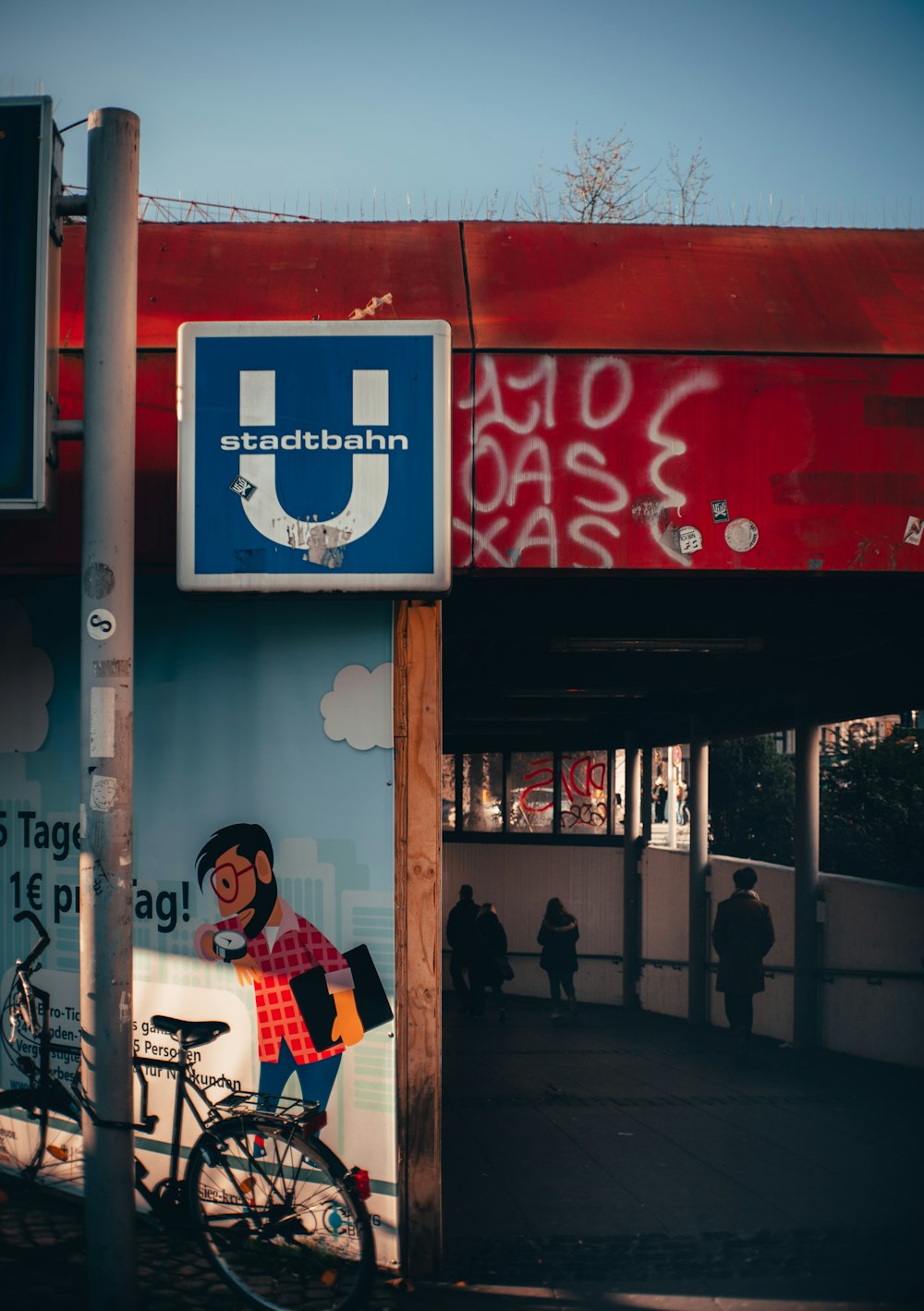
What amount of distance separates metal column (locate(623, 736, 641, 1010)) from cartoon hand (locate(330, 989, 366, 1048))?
11897 millimetres

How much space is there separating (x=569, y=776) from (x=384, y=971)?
13647 millimetres

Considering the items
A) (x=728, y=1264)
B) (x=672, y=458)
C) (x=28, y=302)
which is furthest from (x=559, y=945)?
(x=28, y=302)

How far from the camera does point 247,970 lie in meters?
6.10

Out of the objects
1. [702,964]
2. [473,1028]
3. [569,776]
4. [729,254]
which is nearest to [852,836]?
[569,776]

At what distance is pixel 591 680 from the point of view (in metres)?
12.4

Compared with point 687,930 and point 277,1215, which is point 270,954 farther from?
point 687,930

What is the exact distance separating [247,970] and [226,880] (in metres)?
0.46

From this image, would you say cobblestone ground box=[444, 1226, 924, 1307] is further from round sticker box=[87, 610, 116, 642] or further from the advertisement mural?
round sticker box=[87, 610, 116, 642]

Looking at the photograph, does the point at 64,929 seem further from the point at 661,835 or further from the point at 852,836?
the point at 661,835

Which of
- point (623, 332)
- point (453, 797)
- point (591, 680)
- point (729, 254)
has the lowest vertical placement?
point (453, 797)

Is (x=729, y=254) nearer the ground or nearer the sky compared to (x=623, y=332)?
nearer the sky

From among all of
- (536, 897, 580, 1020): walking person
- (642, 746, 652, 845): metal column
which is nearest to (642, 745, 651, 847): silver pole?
(642, 746, 652, 845): metal column

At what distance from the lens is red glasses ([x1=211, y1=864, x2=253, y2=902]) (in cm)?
617

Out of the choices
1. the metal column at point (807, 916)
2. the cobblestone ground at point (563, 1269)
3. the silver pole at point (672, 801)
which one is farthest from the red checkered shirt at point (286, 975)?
the silver pole at point (672, 801)
